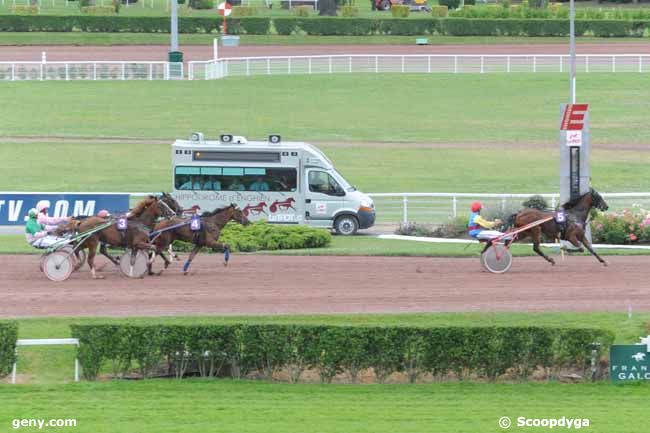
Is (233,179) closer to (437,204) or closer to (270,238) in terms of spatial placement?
(270,238)

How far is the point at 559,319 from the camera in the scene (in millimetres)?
17719

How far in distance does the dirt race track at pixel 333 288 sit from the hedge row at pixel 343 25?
39.0 meters

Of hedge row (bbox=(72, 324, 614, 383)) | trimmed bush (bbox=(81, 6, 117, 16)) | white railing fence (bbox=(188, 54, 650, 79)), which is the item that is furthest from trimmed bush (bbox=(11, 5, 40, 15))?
hedge row (bbox=(72, 324, 614, 383))

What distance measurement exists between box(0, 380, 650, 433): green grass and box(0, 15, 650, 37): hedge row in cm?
4830

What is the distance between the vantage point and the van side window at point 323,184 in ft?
94.1

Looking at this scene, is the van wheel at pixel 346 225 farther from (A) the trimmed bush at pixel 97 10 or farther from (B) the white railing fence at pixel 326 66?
(A) the trimmed bush at pixel 97 10

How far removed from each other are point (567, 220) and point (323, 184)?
7747 millimetres

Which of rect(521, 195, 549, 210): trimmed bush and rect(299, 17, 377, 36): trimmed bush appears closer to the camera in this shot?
rect(521, 195, 549, 210): trimmed bush

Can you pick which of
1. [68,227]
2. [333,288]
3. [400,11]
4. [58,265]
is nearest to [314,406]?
[333,288]

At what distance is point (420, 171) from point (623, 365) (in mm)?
22511

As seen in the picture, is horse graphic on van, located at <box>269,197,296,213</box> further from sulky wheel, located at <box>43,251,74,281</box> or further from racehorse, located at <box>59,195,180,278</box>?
sulky wheel, located at <box>43,251,74,281</box>

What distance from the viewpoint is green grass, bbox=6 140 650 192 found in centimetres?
3525

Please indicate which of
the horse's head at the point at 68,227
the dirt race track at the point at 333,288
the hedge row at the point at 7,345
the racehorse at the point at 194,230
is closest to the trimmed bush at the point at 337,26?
the dirt race track at the point at 333,288

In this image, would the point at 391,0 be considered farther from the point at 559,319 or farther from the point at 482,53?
the point at 559,319
